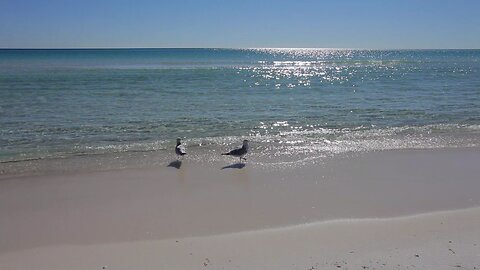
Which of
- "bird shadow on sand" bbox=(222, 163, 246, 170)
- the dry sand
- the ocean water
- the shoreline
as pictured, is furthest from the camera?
the ocean water

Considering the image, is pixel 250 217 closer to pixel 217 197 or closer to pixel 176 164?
pixel 217 197

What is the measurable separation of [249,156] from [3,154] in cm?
633

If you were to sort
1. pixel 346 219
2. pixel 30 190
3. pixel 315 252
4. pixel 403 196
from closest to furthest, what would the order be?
pixel 315 252, pixel 346 219, pixel 403 196, pixel 30 190

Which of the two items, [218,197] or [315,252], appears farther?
[218,197]

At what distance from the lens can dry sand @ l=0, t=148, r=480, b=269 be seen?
621 cm

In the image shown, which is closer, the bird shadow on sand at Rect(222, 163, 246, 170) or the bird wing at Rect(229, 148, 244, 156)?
the bird shadow on sand at Rect(222, 163, 246, 170)

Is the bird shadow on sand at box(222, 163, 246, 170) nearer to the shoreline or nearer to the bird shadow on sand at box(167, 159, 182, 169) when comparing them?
the shoreline

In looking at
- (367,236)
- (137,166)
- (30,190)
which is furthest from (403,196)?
(30,190)

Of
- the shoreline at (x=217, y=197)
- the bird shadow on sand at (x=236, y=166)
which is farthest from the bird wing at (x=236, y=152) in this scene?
the bird shadow on sand at (x=236, y=166)

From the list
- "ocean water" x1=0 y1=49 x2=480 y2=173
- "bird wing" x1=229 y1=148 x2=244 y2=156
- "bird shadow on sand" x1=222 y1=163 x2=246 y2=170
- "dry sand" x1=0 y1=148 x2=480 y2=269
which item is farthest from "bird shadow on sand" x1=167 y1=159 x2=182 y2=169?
"bird wing" x1=229 y1=148 x2=244 y2=156

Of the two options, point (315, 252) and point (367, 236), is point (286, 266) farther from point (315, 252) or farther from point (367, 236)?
point (367, 236)

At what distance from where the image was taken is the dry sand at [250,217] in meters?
6.21

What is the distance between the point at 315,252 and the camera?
6320 mm

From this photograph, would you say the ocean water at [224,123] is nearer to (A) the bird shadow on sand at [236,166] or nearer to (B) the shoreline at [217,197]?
(A) the bird shadow on sand at [236,166]
